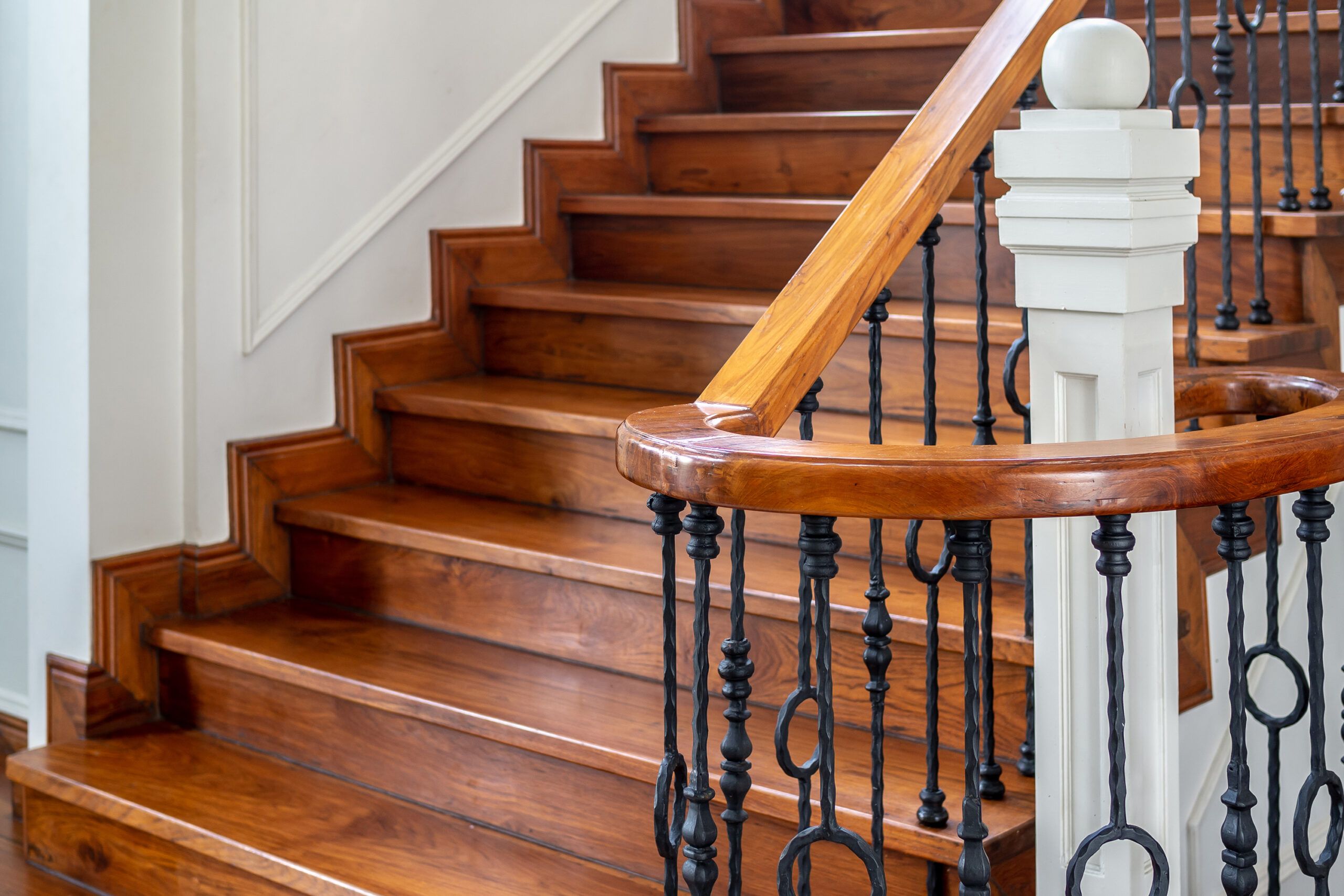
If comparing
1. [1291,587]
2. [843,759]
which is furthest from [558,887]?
[1291,587]

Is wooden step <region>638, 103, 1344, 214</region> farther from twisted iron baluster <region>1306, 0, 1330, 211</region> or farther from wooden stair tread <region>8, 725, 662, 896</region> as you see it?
wooden stair tread <region>8, 725, 662, 896</region>

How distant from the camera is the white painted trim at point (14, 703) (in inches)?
115

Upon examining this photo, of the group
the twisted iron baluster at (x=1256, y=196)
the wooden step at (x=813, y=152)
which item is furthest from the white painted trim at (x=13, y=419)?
the twisted iron baluster at (x=1256, y=196)

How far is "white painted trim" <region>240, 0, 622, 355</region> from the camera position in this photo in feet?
8.77

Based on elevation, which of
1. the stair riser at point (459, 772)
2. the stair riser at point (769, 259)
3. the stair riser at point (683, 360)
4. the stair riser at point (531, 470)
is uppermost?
the stair riser at point (769, 259)

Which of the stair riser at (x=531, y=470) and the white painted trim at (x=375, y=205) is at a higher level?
the white painted trim at (x=375, y=205)

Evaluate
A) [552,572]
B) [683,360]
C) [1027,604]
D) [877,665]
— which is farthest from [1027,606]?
[683,360]

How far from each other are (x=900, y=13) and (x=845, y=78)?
0.38m

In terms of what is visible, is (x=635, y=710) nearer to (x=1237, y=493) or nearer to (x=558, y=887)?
(x=558, y=887)

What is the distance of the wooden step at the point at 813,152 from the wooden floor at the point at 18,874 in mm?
1971

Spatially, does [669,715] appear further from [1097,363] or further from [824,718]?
[1097,363]

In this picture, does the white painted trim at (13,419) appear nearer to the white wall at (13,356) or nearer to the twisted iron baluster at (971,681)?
the white wall at (13,356)

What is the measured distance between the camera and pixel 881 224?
4.78 ft

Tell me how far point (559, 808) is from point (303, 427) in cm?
116
